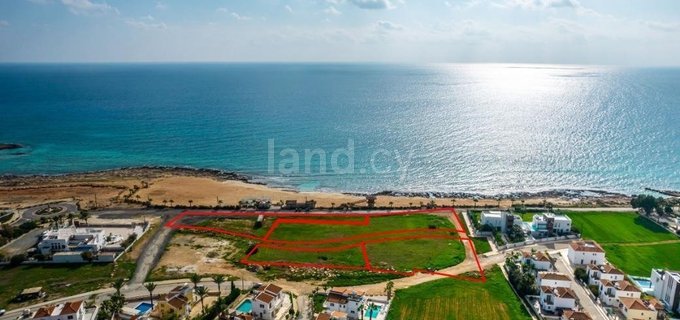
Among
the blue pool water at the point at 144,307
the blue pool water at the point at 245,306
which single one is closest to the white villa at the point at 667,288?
the blue pool water at the point at 245,306

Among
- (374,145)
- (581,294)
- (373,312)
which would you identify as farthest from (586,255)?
(374,145)

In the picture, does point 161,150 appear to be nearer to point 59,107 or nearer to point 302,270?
point 302,270

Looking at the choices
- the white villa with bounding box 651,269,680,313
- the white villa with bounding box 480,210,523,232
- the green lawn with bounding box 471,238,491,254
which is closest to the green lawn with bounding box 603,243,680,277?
the white villa with bounding box 651,269,680,313

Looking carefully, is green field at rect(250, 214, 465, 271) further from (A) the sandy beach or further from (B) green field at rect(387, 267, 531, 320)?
(A) the sandy beach

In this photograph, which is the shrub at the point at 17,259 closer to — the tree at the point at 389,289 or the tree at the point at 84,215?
the tree at the point at 84,215

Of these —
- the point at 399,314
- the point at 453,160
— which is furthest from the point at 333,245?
the point at 453,160

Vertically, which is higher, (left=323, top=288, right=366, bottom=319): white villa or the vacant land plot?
(left=323, top=288, right=366, bottom=319): white villa

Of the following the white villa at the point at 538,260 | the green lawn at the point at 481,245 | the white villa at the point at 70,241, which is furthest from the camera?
the green lawn at the point at 481,245
